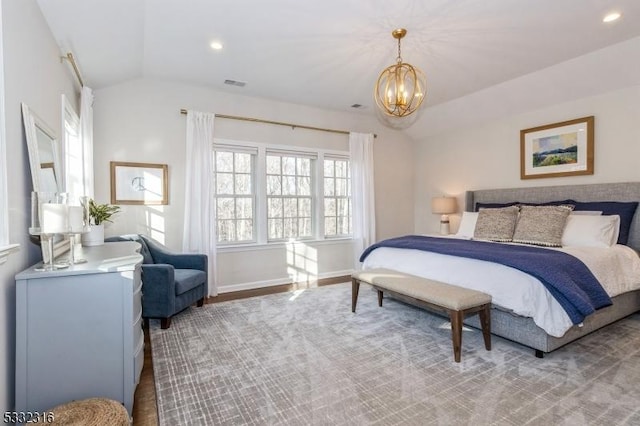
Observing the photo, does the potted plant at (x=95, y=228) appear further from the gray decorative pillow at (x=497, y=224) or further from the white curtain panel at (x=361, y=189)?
the gray decorative pillow at (x=497, y=224)

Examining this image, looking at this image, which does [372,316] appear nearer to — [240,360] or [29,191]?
[240,360]

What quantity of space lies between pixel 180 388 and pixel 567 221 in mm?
4087

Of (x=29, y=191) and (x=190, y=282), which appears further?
(x=190, y=282)

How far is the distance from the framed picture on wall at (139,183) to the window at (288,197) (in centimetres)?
146

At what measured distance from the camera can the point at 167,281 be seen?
3.13 m

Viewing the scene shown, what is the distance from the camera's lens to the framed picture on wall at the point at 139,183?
3916mm

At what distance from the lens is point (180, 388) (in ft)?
7.14

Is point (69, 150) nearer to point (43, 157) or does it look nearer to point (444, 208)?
point (43, 157)

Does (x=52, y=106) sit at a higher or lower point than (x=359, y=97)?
lower

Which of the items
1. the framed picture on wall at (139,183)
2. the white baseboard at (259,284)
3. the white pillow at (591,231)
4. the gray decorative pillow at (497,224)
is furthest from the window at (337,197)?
the white pillow at (591,231)

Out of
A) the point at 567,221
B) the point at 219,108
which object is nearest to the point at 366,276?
the point at 567,221

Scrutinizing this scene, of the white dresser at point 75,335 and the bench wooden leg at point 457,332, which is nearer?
the white dresser at point 75,335

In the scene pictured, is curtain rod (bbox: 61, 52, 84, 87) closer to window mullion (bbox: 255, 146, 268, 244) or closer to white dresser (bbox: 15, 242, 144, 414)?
white dresser (bbox: 15, 242, 144, 414)

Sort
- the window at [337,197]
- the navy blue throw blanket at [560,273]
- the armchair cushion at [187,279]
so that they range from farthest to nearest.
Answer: the window at [337,197], the armchair cushion at [187,279], the navy blue throw blanket at [560,273]
